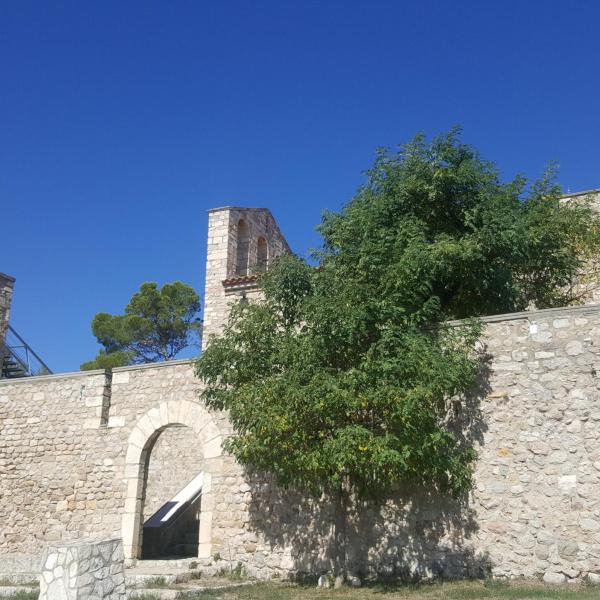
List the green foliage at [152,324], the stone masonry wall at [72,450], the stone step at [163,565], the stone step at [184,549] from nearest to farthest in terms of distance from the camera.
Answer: the stone step at [163,565] < the stone masonry wall at [72,450] < the stone step at [184,549] < the green foliage at [152,324]

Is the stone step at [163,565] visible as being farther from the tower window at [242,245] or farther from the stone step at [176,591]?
the tower window at [242,245]

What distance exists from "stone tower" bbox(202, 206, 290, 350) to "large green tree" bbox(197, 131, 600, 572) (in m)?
6.74

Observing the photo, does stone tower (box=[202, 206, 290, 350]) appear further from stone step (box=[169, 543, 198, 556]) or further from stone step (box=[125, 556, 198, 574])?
stone step (box=[125, 556, 198, 574])

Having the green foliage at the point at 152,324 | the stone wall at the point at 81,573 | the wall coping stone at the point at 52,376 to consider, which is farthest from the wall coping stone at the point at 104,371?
the green foliage at the point at 152,324

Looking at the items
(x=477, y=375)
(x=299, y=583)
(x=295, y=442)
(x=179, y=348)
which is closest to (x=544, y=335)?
(x=477, y=375)

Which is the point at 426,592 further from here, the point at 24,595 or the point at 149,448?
the point at 149,448

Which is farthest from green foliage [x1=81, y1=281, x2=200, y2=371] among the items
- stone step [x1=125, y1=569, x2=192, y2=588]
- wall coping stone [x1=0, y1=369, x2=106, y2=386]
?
stone step [x1=125, y1=569, x2=192, y2=588]

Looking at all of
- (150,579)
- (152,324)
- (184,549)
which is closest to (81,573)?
(150,579)

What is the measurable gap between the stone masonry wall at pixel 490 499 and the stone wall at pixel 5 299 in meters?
5.63

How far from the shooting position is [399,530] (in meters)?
10.5

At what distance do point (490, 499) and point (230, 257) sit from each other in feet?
38.6

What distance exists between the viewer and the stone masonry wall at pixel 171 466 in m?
16.9

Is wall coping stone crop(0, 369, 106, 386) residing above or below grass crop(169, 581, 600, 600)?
above

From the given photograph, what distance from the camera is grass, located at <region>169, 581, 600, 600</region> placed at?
8461 millimetres
